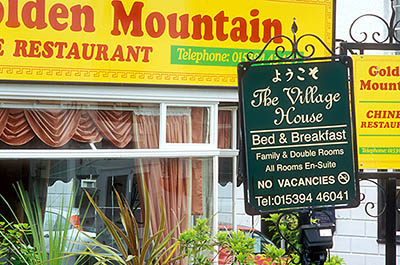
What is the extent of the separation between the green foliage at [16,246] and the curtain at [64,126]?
0.76 metres

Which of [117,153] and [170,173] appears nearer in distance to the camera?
[117,153]

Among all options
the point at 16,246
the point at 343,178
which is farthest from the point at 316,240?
the point at 16,246

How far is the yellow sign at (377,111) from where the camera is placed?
21.6 ft

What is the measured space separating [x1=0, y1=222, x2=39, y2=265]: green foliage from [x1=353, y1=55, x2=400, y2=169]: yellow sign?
121 inches

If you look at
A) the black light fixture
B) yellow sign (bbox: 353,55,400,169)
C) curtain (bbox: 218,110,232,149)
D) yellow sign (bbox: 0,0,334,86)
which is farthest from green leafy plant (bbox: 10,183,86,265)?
yellow sign (bbox: 353,55,400,169)

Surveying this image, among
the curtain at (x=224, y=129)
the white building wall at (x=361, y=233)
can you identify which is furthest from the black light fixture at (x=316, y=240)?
the white building wall at (x=361, y=233)

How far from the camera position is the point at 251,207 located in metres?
4.96

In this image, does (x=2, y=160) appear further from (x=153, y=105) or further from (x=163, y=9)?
(x=163, y=9)

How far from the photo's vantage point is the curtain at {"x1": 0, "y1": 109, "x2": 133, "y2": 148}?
629 centimetres

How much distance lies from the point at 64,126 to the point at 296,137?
2363 millimetres

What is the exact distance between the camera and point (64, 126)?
642 cm

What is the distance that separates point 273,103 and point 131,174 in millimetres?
1994

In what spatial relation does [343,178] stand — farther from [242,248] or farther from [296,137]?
[242,248]

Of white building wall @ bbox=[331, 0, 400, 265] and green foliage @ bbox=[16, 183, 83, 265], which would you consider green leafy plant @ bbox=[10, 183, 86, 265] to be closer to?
green foliage @ bbox=[16, 183, 83, 265]
